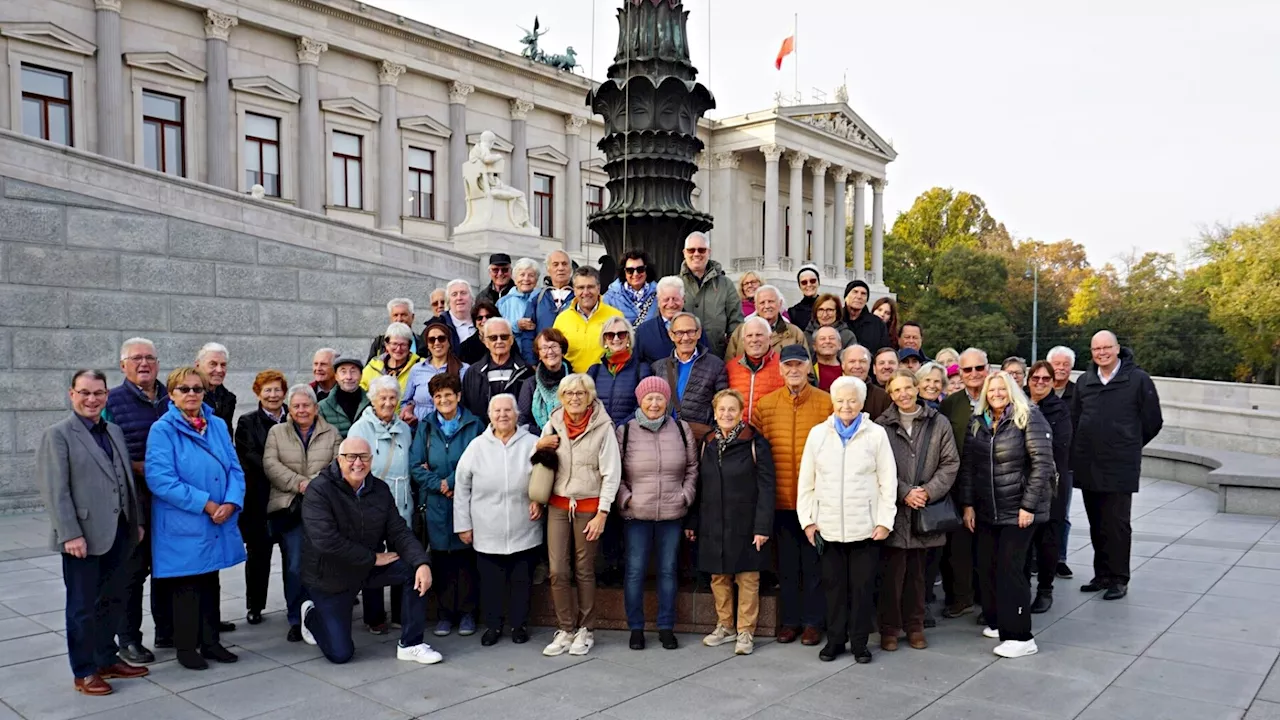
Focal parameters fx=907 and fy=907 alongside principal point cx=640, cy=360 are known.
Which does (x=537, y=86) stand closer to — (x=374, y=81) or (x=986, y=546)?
(x=374, y=81)

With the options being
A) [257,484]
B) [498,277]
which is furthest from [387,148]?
[257,484]

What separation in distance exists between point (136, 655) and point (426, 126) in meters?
32.6

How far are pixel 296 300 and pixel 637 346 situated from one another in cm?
894

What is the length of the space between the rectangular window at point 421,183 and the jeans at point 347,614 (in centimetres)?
3132

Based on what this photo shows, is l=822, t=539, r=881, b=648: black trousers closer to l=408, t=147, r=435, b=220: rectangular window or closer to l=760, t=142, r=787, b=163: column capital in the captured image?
l=408, t=147, r=435, b=220: rectangular window

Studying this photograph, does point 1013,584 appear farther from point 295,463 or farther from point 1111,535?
point 295,463

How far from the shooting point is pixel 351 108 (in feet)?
111

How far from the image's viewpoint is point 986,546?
655cm

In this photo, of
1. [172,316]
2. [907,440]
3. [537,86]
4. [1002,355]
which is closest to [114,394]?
[907,440]

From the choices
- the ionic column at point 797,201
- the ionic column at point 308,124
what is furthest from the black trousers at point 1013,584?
the ionic column at point 797,201

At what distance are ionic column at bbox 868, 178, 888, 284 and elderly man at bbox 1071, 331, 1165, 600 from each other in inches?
2068

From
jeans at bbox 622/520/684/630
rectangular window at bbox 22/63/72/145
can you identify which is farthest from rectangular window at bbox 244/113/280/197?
jeans at bbox 622/520/684/630

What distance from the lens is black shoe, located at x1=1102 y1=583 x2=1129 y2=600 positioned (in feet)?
25.5

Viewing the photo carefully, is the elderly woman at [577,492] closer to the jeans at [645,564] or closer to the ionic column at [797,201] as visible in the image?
the jeans at [645,564]
